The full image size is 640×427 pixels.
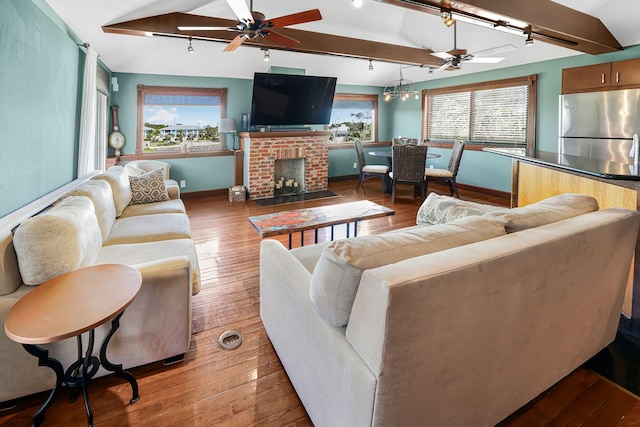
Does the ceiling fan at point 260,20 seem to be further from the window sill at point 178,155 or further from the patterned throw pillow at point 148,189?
the window sill at point 178,155

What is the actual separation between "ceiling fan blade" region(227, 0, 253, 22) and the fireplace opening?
12.3ft

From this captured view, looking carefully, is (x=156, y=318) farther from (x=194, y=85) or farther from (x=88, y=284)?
(x=194, y=85)

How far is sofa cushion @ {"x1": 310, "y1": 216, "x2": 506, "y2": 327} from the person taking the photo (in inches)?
45.1

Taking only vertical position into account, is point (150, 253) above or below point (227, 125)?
below

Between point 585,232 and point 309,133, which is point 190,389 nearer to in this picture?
point 585,232

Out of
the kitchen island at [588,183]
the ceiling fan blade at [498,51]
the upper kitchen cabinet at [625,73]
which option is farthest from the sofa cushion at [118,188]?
the upper kitchen cabinet at [625,73]

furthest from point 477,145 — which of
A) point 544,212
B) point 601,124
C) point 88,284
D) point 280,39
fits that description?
point 88,284

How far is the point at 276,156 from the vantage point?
6.32m

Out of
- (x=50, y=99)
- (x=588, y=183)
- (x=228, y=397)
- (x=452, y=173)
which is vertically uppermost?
(x=50, y=99)

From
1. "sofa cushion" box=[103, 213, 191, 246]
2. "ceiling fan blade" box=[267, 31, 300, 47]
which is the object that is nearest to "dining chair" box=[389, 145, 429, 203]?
"ceiling fan blade" box=[267, 31, 300, 47]

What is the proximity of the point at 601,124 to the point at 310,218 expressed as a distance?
168 inches

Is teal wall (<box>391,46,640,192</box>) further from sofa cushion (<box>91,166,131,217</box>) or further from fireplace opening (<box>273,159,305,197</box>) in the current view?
sofa cushion (<box>91,166,131,217</box>)

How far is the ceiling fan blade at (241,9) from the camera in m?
2.67

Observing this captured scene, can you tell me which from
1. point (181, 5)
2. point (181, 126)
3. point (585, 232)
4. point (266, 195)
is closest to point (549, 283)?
point (585, 232)
